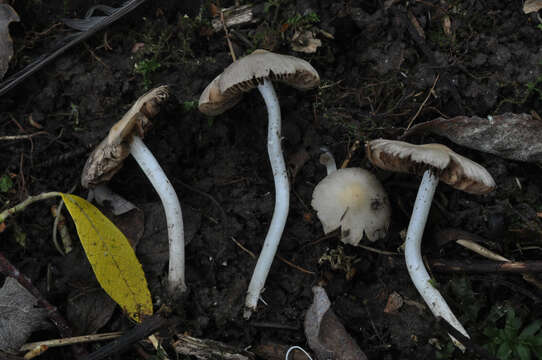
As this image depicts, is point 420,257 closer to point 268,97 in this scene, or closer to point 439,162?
point 439,162

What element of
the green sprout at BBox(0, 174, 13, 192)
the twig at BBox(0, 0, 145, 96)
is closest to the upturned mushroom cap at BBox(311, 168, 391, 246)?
the twig at BBox(0, 0, 145, 96)

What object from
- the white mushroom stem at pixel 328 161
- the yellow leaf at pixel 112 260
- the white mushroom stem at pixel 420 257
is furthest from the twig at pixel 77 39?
the white mushroom stem at pixel 420 257

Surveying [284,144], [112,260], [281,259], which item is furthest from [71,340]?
[284,144]

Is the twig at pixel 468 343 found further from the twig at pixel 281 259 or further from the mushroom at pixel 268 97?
the mushroom at pixel 268 97

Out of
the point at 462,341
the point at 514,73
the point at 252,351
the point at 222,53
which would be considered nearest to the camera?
the point at 462,341

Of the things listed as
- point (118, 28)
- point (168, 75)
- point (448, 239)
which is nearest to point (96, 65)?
point (118, 28)

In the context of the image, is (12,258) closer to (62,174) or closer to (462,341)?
(62,174)
